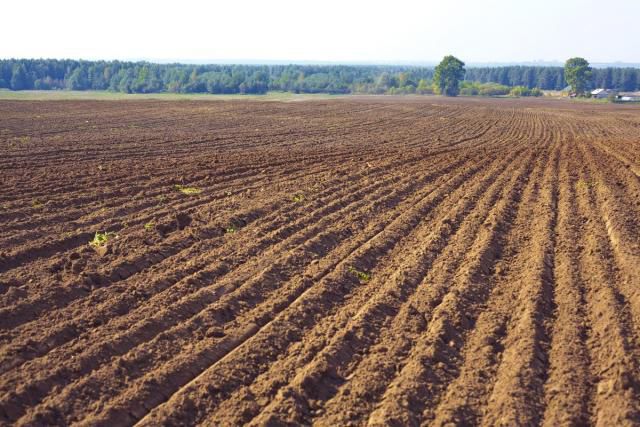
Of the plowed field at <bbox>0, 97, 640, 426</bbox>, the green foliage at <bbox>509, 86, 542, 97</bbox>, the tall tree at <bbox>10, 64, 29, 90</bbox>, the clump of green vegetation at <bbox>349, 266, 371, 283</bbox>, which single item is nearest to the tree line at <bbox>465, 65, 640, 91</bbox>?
the green foliage at <bbox>509, 86, 542, 97</bbox>

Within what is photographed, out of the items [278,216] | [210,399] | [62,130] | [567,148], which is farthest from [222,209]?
[62,130]

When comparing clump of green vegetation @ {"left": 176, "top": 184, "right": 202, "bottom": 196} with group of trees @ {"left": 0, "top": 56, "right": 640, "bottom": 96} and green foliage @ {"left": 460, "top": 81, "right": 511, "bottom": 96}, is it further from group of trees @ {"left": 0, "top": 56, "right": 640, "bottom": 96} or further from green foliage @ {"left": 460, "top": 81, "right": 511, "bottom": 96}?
green foliage @ {"left": 460, "top": 81, "right": 511, "bottom": 96}

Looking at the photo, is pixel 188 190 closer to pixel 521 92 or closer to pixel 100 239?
pixel 100 239

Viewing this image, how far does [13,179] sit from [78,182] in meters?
1.93

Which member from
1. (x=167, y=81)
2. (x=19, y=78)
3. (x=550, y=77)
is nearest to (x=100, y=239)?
(x=167, y=81)

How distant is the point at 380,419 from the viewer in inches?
234

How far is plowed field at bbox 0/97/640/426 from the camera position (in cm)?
630

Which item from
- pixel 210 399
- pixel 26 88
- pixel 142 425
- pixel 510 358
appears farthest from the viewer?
pixel 26 88

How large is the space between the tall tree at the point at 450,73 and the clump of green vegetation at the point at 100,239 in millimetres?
106507

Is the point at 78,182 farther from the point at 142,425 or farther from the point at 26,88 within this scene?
the point at 26,88

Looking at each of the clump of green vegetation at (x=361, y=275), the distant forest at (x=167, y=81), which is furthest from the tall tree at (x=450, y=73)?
the clump of green vegetation at (x=361, y=275)

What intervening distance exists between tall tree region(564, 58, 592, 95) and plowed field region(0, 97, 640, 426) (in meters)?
103

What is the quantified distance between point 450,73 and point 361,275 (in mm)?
108694

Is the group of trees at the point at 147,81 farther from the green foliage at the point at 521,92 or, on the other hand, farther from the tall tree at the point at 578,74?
the tall tree at the point at 578,74
